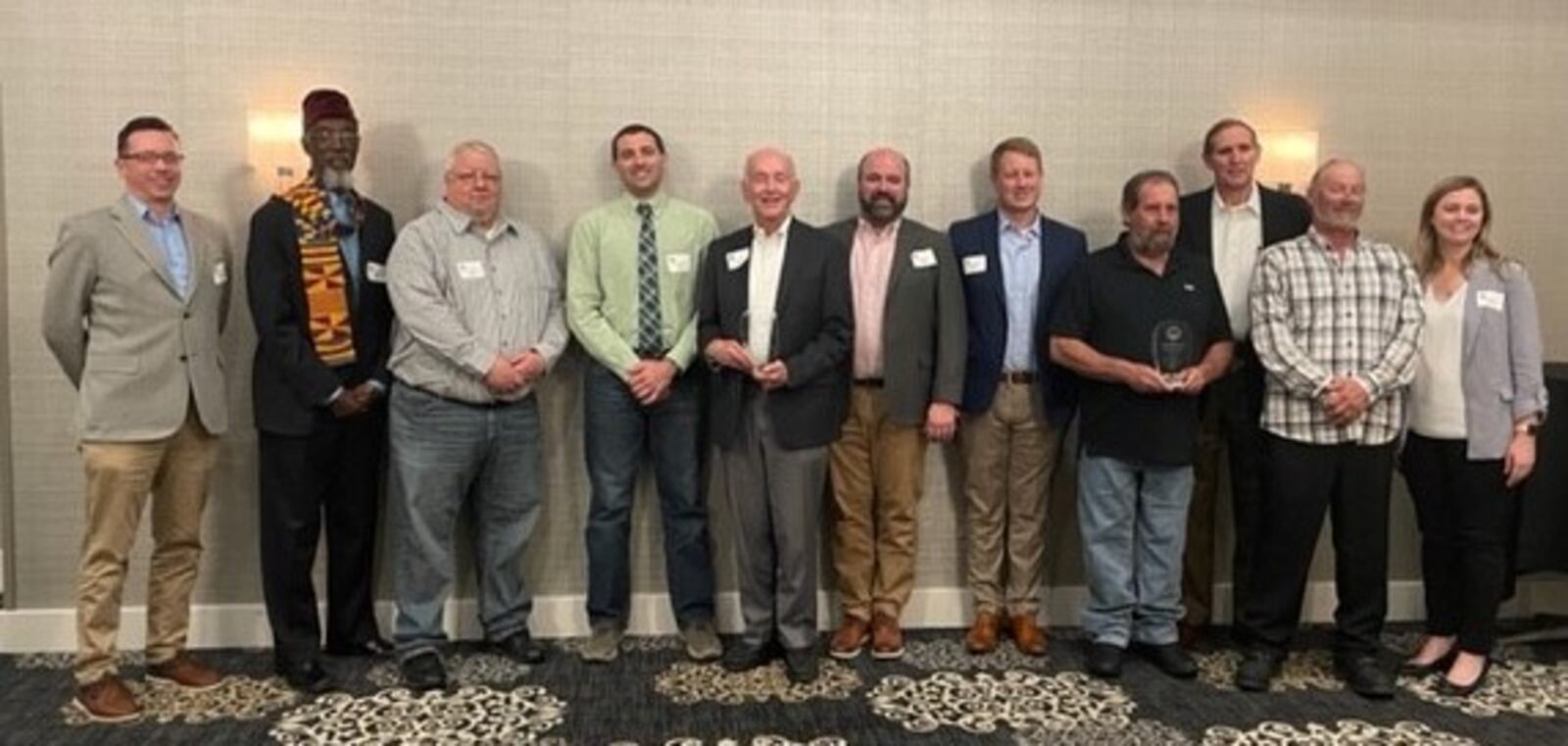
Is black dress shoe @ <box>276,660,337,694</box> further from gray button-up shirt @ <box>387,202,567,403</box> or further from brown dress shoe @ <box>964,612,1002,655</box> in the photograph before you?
brown dress shoe @ <box>964,612,1002,655</box>

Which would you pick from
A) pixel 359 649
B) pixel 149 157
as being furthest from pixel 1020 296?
pixel 149 157

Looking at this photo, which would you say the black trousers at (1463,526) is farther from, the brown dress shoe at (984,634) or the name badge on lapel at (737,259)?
the name badge on lapel at (737,259)

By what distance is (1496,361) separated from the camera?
376 centimetres

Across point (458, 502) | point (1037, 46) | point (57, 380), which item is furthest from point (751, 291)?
point (57, 380)

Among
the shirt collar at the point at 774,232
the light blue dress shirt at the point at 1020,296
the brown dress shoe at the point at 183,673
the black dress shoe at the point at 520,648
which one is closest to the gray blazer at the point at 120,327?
the brown dress shoe at the point at 183,673

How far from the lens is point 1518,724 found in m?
3.60

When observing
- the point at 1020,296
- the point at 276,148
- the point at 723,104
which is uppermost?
the point at 723,104

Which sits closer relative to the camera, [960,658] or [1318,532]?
[1318,532]

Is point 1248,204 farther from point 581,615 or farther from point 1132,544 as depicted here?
point 581,615

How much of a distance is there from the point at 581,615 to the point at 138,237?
1.97 metres

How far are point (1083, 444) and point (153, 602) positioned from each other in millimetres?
3121

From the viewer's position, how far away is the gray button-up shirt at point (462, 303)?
376 cm

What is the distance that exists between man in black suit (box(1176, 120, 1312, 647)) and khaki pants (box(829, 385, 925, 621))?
1042mm

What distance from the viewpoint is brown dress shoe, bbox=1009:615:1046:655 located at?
13.7 feet
